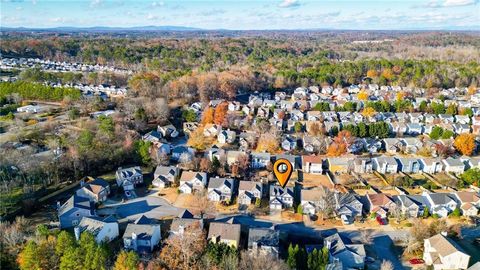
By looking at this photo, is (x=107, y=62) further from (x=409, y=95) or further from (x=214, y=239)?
(x=214, y=239)

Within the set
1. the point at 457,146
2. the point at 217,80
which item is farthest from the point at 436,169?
the point at 217,80

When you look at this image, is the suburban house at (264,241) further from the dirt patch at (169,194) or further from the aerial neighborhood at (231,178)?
the dirt patch at (169,194)

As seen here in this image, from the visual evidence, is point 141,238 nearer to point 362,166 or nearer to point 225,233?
point 225,233

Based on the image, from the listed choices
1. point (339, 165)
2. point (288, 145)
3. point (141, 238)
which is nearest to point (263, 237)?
point (141, 238)

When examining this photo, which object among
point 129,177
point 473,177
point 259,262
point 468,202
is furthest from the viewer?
point 473,177

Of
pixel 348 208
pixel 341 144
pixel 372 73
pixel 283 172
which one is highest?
pixel 372 73

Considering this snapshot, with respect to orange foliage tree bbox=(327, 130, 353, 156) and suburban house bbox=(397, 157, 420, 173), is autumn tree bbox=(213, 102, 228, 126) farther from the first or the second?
suburban house bbox=(397, 157, 420, 173)

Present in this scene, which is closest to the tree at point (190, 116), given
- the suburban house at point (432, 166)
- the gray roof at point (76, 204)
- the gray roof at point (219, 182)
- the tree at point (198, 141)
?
the tree at point (198, 141)
